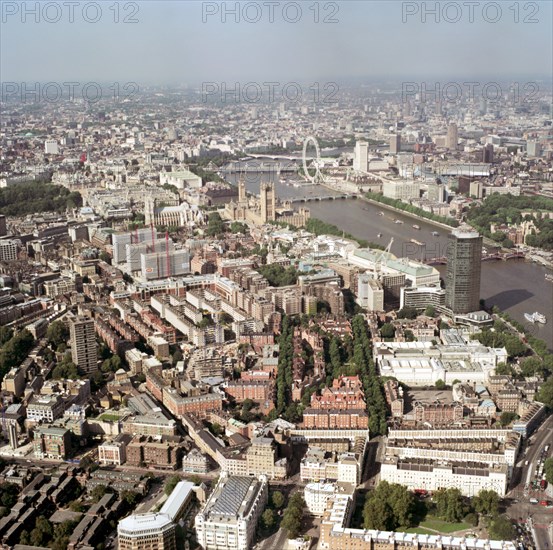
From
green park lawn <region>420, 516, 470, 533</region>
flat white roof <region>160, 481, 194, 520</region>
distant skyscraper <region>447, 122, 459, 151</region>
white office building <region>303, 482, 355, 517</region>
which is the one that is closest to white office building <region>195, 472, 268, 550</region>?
flat white roof <region>160, 481, 194, 520</region>

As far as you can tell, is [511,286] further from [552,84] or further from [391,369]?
[552,84]

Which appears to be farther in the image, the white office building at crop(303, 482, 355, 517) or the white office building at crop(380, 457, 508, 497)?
the white office building at crop(380, 457, 508, 497)

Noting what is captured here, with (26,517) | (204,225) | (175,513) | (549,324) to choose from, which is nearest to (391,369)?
(549,324)

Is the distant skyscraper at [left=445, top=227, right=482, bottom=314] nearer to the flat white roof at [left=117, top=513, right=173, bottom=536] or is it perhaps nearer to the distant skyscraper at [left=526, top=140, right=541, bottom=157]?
the flat white roof at [left=117, top=513, right=173, bottom=536]

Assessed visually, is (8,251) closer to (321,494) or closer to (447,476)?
(321,494)

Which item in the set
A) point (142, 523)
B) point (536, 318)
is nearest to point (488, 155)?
point (536, 318)

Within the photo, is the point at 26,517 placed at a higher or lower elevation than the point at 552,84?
lower
